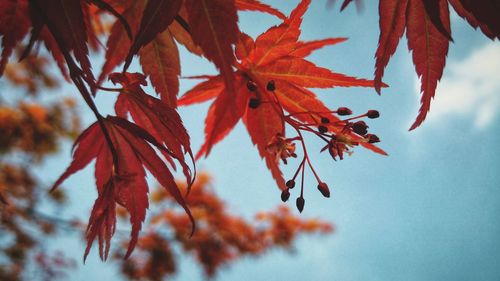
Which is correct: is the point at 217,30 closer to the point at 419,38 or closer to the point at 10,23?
the point at 419,38

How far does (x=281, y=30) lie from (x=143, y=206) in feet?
1.32

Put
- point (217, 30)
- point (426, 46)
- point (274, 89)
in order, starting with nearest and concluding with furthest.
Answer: point (217, 30), point (426, 46), point (274, 89)

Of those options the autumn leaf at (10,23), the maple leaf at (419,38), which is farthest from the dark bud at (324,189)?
the autumn leaf at (10,23)

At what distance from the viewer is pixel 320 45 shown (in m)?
0.67

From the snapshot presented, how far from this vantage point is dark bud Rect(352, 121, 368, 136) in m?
0.56

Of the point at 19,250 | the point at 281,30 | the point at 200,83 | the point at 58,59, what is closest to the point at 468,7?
the point at 281,30

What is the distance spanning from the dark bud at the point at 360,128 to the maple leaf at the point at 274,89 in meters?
0.02

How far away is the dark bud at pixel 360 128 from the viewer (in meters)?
0.56

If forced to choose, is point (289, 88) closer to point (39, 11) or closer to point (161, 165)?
point (161, 165)

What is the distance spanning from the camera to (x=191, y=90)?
68cm

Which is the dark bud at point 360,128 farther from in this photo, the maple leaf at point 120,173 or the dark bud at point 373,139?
the maple leaf at point 120,173

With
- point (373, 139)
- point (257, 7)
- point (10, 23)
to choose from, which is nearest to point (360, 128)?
point (373, 139)

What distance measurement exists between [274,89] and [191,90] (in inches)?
6.8

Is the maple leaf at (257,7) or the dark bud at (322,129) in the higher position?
the maple leaf at (257,7)
